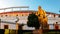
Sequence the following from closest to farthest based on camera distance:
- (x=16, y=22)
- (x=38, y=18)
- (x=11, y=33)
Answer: (x=11, y=33) → (x=38, y=18) → (x=16, y=22)

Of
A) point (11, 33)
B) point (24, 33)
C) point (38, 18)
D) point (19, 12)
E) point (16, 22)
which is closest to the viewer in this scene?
point (11, 33)

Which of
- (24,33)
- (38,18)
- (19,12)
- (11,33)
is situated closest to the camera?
(11,33)

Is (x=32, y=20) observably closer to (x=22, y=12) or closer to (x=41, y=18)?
(x=41, y=18)

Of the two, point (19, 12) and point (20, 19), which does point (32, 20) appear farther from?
point (19, 12)

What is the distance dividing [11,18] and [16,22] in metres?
0.67

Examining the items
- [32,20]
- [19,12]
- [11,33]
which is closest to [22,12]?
[19,12]

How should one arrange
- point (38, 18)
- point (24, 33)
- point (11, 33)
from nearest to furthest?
point (11, 33)
point (24, 33)
point (38, 18)

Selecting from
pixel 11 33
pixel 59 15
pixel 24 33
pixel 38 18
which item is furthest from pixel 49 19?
pixel 11 33

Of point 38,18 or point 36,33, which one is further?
point 38,18

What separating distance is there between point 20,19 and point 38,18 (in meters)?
3.68

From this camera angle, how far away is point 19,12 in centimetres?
2109

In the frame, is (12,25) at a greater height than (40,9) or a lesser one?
lesser

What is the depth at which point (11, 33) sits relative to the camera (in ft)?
35.1

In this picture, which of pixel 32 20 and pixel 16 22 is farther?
pixel 16 22
